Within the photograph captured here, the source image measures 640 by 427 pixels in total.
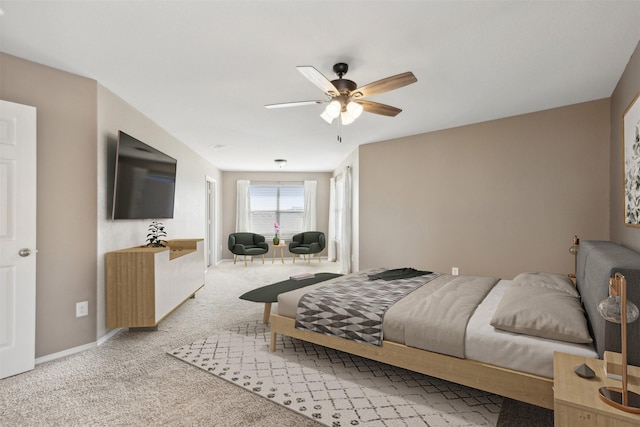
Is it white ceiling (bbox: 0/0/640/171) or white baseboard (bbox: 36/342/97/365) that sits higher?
white ceiling (bbox: 0/0/640/171)

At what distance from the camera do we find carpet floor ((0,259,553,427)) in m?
1.94

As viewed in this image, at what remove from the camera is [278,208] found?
9148 millimetres

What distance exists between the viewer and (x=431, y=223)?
196 inches

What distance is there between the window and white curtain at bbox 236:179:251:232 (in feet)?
0.78

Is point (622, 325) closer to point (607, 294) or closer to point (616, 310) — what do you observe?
point (616, 310)

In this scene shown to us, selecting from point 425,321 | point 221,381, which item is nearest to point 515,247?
point 425,321

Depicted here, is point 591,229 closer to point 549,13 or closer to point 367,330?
point 549,13

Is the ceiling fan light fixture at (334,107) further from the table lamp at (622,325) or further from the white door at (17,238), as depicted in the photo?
the white door at (17,238)

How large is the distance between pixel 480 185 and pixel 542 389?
3214 millimetres

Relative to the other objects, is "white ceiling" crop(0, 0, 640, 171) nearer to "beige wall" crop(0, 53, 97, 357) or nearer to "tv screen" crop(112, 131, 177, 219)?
"beige wall" crop(0, 53, 97, 357)

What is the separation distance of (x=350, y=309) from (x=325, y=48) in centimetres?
195

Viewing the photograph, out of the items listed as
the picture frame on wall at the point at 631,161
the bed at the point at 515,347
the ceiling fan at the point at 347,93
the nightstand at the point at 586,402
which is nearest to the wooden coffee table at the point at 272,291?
the bed at the point at 515,347

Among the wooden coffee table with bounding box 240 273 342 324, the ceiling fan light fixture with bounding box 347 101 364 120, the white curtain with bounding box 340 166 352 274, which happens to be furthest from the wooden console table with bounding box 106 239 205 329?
the white curtain with bounding box 340 166 352 274

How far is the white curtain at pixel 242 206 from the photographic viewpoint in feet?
29.0
